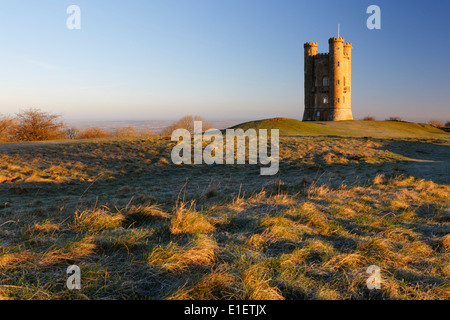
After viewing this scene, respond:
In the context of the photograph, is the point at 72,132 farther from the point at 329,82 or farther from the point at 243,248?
the point at 329,82

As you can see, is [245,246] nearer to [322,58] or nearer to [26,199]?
[26,199]

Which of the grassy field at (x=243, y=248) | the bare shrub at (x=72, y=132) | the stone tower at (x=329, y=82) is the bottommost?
the grassy field at (x=243, y=248)

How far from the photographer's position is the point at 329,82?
53312 mm

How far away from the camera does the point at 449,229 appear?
14.9 feet

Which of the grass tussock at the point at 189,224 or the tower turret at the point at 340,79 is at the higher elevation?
the tower turret at the point at 340,79

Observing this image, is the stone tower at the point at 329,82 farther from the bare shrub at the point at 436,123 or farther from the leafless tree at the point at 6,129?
the leafless tree at the point at 6,129

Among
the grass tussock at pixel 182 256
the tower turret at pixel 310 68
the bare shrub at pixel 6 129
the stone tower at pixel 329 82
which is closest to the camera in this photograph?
the grass tussock at pixel 182 256

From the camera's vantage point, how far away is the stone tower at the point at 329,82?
5181 centimetres

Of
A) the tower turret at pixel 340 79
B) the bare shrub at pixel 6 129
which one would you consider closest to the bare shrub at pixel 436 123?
the tower turret at pixel 340 79

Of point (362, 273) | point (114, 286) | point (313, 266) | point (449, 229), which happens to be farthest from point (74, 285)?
point (449, 229)

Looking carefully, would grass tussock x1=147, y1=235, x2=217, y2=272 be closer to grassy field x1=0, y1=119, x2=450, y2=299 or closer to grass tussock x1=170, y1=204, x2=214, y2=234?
grassy field x1=0, y1=119, x2=450, y2=299

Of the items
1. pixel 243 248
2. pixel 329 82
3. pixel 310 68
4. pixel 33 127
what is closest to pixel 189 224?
pixel 243 248

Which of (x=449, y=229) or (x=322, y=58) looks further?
(x=322, y=58)
